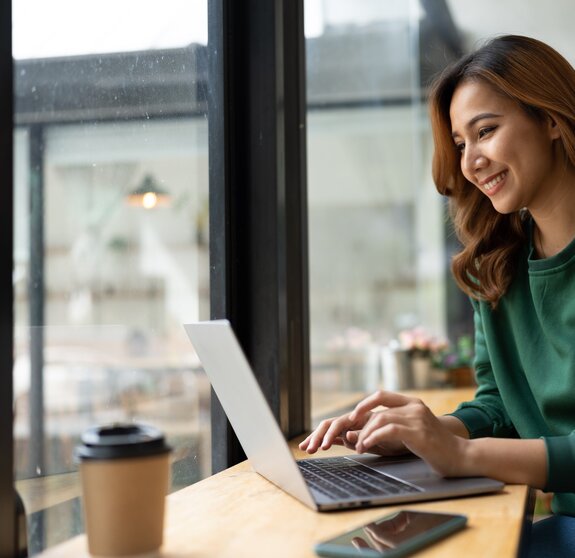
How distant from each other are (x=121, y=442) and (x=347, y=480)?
0.45 metres

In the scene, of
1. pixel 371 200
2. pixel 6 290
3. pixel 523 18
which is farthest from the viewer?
pixel 371 200

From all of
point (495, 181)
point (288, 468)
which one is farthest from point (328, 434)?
point (495, 181)

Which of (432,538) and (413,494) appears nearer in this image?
(432,538)

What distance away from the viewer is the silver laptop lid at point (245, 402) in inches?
36.1

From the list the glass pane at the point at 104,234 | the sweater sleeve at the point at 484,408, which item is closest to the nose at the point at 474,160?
the sweater sleeve at the point at 484,408

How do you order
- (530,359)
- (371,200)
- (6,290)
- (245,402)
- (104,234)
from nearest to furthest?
(6,290) → (245,402) → (104,234) → (530,359) → (371,200)

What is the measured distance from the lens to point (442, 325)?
5711 mm

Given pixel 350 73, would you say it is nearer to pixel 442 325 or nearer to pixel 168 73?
pixel 442 325

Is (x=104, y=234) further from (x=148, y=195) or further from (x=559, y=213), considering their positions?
(x=559, y=213)

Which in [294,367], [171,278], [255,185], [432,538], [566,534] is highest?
[255,185]

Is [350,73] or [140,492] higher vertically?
[350,73]

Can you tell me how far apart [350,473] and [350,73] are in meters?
3.87

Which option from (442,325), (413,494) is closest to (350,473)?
(413,494)

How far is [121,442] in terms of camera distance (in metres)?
0.75
